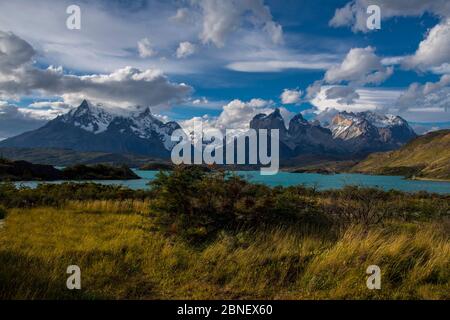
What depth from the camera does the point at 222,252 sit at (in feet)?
32.6

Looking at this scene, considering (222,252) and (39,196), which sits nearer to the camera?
(222,252)

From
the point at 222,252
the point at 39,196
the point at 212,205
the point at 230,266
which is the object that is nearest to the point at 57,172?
the point at 39,196

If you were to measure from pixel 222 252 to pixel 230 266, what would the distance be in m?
0.84

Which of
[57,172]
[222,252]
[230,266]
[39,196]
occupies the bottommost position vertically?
[57,172]

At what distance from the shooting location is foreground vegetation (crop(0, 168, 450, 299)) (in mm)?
7926

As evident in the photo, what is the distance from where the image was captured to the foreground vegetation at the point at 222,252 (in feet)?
26.0

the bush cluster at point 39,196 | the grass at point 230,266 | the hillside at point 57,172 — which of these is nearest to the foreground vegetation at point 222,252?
the grass at point 230,266

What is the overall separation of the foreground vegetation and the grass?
3 centimetres

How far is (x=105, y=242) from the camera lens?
11531mm

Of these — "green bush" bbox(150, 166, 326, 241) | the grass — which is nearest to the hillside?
"green bush" bbox(150, 166, 326, 241)

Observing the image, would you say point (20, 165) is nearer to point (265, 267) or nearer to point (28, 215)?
point (28, 215)

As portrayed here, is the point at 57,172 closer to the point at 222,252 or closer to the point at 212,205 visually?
the point at 212,205
